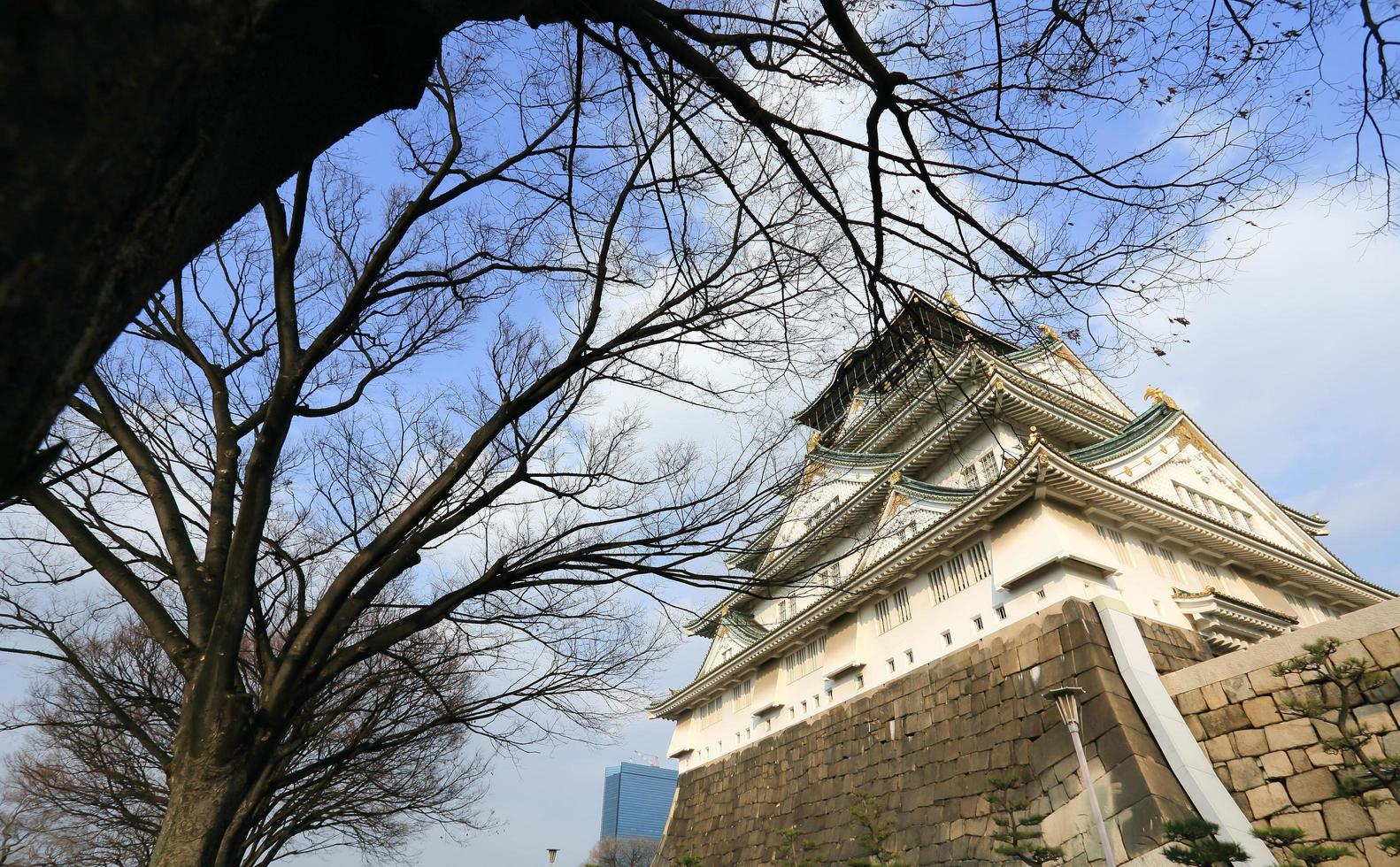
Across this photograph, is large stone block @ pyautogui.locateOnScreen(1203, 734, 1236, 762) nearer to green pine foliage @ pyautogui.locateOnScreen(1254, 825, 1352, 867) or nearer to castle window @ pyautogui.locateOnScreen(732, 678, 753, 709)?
green pine foliage @ pyautogui.locateOnScreen(1254, 825, 1352, 867)

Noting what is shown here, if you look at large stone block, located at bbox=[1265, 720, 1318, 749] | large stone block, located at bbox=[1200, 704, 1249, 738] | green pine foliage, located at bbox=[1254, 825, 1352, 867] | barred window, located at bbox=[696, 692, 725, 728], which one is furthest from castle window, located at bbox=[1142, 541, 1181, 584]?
barred window, located at bbox=[696, 692, 725, 728]

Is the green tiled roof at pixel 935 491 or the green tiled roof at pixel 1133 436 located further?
the green tiled roof at pixel 935 491

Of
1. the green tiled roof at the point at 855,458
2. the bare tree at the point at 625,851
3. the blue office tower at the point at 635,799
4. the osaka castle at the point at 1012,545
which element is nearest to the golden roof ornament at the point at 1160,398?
the osaka castle at the point at 1012,545

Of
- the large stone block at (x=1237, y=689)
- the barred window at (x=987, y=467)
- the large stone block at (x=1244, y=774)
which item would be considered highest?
the barred window at (x=987, y=467)

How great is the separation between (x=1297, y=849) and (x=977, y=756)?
4371 millimetres

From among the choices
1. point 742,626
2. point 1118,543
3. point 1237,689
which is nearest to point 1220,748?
point 1237,689

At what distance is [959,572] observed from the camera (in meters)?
12.0

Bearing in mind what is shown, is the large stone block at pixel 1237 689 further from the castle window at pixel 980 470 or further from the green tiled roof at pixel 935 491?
the castle window at pixel 980 470

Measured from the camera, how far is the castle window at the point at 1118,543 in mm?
10906

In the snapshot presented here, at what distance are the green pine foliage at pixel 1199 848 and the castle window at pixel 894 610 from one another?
633 cm

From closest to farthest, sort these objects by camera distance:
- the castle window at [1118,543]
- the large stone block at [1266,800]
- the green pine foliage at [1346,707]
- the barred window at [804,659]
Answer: the green pine foliage at [1346,707] < the large stone block at [1266,800] < the castle window at [1118,543] < the barred window at [804,659]

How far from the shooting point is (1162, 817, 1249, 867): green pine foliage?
19.3ft

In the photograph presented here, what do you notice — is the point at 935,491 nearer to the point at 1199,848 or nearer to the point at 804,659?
the point at 804,659

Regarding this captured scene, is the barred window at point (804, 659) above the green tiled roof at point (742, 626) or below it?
below
